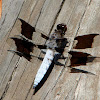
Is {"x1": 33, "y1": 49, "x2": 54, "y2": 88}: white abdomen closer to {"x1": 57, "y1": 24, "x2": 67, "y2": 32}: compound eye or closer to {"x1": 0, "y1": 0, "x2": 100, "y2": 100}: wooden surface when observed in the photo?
{"x1": 0, "y1": 0, "x2": 100, "y2": 100}: wooden surface

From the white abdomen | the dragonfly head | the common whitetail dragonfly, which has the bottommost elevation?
the white abdomen

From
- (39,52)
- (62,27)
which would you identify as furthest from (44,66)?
(62,27)

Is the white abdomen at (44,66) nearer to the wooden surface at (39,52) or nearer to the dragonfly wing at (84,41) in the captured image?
the wooden surface at (39,52)

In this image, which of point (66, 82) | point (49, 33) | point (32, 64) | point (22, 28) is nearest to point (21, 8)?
point (22, 28)

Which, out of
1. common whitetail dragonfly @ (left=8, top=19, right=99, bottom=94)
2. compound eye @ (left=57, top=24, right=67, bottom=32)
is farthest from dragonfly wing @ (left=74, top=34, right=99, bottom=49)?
compound eye @ (left=57, top=24, right=67, bottom=32)

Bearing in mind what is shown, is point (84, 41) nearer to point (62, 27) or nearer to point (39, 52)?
point (62, 27)

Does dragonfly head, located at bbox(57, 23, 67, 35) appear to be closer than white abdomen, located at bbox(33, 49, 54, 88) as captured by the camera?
No
